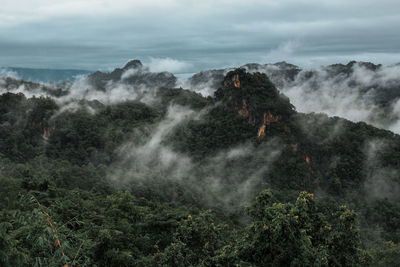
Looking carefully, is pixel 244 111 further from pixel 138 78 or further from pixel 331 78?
pixel 138 78

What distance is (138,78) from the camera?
165250 millimetres

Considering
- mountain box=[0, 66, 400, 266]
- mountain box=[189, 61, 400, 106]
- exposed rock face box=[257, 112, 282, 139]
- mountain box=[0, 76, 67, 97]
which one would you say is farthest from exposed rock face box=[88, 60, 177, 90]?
exposed rock face box=[257, 112, 282, 139]

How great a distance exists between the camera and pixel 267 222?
929 centimetres

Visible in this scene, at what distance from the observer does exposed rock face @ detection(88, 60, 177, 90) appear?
163 m

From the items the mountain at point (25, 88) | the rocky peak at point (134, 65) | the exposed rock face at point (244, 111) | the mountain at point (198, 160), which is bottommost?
the mountain at point (198, 160)

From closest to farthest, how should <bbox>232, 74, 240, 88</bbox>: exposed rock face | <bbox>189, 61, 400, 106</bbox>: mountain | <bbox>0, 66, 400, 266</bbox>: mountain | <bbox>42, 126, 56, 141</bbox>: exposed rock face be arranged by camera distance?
1. <bbox>0, 66, 400, 266</bbox>: mountain
2. <bbox>232, 74, 240, 88</bbox>: exposed rock face
3. <bbox>42, 126, 56, 141</bbox>: exposed rock face
4. <bbox>189, 61, 400, 106</bbox>: mountain

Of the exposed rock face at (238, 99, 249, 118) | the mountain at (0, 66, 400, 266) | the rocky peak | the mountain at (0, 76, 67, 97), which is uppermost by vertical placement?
the rocky peak

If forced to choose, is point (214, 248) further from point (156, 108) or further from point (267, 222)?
point (156, 108)

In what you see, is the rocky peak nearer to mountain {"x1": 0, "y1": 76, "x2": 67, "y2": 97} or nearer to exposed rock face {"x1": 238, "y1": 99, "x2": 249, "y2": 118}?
mountain {"x1": 0, "y1": 76, "x2": 67, "y2": 97}

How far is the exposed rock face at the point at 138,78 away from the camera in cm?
16262

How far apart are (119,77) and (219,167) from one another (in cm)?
13286

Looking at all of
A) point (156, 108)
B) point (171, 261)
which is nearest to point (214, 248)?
point (171, 261)

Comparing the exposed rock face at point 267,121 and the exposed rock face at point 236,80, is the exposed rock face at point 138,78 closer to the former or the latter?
the exposed rock face at point 236,80

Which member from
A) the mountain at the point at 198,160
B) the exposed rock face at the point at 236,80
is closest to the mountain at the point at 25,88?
the mountain at the point at 198,160
